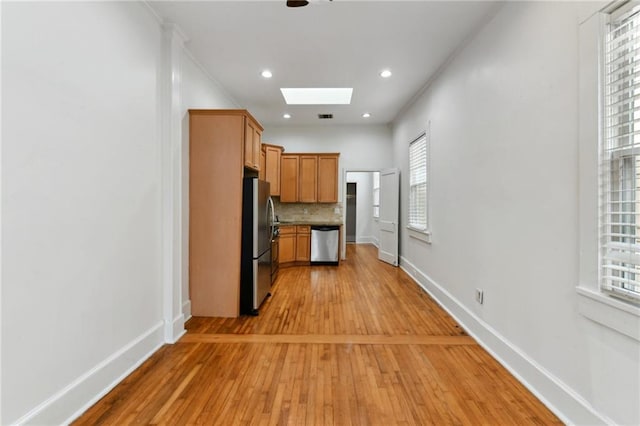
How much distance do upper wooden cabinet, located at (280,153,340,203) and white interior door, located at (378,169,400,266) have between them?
1.05 m

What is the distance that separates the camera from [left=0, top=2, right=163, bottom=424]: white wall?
1.37 m

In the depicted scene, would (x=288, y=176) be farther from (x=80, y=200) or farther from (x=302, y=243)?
(x=80, y=200)

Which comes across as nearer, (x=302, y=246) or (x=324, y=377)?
(x=324, y=377)

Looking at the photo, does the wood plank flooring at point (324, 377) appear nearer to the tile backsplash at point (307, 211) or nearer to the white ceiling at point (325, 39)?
the white ceiling at point (325, 39)

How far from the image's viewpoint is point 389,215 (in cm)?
590

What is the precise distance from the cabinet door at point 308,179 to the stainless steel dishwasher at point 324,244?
76 cm

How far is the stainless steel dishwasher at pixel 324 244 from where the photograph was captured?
19.1 feet

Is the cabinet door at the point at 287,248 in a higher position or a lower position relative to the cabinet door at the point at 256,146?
lower

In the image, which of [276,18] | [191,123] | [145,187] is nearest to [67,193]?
[145,187]

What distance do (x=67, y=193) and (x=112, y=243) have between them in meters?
0.48

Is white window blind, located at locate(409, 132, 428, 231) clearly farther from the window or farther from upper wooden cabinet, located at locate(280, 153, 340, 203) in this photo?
the window

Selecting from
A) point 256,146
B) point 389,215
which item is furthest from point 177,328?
point 389,215

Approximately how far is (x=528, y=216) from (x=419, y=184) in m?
2.60

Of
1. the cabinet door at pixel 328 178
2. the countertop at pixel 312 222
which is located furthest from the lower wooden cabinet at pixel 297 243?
the cabinet door at pixel 328 178
